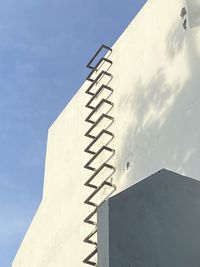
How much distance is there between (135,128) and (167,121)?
2.68 feet

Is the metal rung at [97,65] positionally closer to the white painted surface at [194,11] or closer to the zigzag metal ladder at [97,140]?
the zigzag metal ladder at [97,140]

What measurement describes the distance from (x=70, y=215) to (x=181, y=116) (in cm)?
295

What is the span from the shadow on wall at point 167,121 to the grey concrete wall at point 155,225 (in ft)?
6.55

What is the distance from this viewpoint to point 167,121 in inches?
259

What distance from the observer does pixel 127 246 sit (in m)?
3.27

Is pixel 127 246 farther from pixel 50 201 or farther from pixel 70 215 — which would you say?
pixel 50 201

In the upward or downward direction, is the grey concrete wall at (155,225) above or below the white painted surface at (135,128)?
below

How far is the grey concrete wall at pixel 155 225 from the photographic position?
3.27 meters

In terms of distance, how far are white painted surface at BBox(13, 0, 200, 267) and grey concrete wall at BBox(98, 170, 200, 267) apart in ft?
6.55

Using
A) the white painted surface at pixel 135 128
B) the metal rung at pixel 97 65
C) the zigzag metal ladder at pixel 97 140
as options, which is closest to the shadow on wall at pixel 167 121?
the white painted surface at pixel 135 128

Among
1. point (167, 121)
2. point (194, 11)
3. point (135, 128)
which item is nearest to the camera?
point (194, 11)

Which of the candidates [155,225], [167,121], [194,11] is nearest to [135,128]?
[167,121]

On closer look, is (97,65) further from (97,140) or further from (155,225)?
(155,225)

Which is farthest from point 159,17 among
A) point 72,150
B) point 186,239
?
point 186,239
